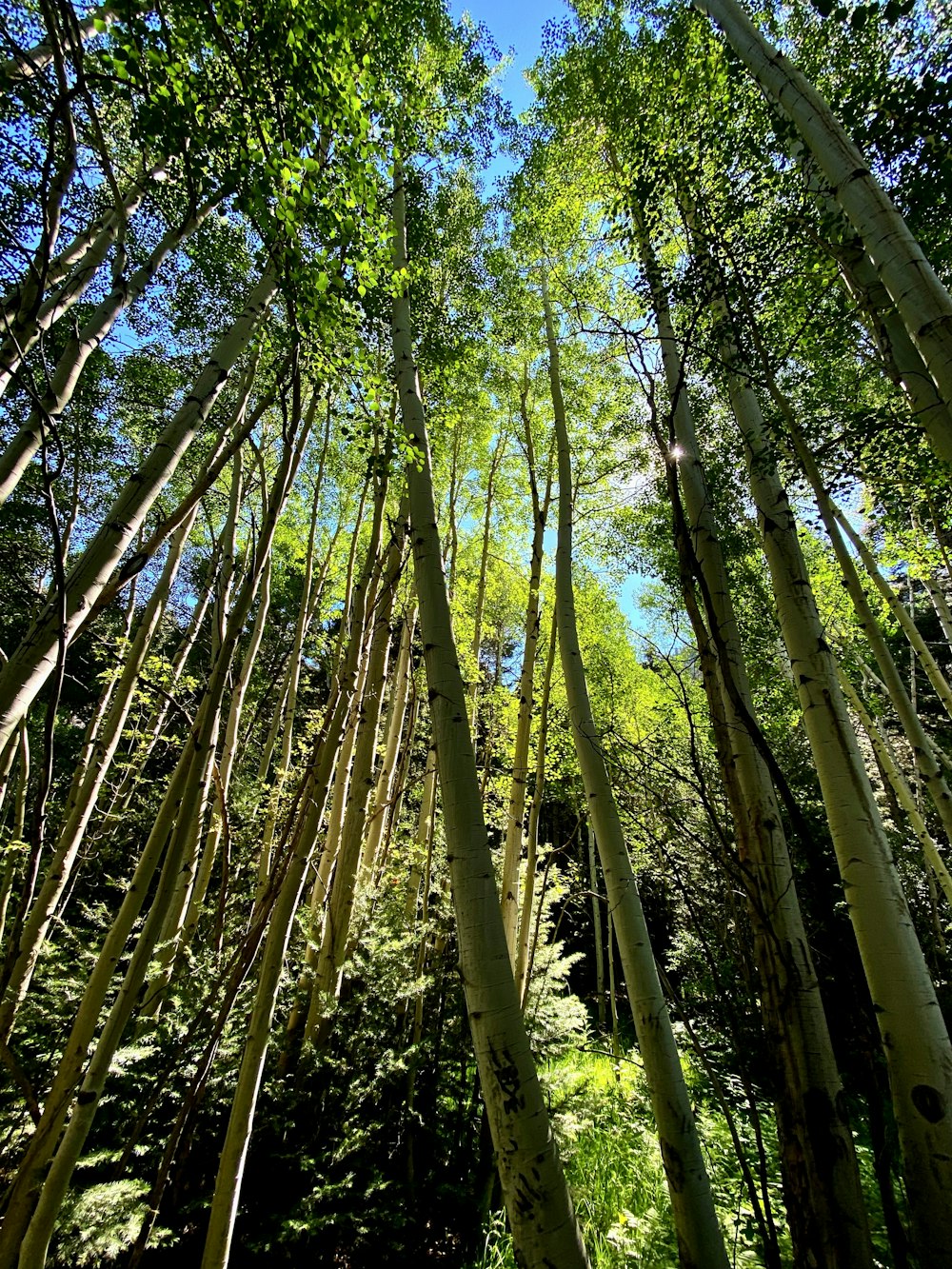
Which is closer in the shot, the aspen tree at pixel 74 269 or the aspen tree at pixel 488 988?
the aspen tree at pixel 488 988

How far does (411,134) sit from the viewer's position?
2.94 m

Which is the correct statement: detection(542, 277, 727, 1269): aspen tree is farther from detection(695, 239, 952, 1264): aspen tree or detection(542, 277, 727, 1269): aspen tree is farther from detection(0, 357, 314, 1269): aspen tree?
detection(0, 357, 314, 1269): aspen tree

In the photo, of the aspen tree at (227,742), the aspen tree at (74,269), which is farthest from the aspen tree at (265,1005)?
the aspen tree at (74,269)

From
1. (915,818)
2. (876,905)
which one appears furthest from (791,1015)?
(915,818)

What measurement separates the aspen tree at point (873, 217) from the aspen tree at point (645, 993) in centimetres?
188

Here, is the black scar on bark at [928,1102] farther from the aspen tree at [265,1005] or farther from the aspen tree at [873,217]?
the aspen tree at [265,1005]

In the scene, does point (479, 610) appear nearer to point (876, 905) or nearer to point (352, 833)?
point (352, 833)

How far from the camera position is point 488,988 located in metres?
1.47

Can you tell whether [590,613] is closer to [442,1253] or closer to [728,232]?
[728,232]

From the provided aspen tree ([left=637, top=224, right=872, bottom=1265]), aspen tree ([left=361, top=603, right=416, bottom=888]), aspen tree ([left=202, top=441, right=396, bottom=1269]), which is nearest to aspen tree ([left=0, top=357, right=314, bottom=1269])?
aspen tree ([left=202, top=441, right=396, bottom=1269])

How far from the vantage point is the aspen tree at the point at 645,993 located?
167cm

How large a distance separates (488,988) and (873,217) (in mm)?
2780

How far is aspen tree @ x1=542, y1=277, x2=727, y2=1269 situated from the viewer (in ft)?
5.49

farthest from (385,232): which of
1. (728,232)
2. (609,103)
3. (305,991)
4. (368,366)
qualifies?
(305,991)
